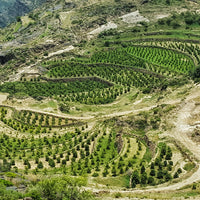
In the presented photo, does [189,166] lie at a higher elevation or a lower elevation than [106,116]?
higher

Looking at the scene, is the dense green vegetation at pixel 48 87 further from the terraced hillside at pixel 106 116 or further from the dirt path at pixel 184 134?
the dirt path at pixel 184 134

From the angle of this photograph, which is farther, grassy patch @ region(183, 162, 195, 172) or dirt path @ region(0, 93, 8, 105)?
dirt path @ region(0, 93, 8, 105)

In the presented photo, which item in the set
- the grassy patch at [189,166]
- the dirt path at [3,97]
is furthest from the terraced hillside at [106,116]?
the dirt path at [3,97]

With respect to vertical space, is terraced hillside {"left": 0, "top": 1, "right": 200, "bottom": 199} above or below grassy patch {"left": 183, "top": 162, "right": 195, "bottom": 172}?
below

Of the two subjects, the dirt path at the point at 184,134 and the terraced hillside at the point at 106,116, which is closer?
the dirt path at the point at 184,134

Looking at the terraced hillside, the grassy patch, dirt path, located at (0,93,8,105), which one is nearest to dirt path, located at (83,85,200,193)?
the terraced hillside

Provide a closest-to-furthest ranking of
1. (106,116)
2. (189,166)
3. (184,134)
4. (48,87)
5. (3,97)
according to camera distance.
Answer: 1. (189,166)
2. (184,134)
3. (106,116)
4. (3,97)
5. (48,87)

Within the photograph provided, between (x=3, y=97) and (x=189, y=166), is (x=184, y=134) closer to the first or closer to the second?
(x=189, y=166)

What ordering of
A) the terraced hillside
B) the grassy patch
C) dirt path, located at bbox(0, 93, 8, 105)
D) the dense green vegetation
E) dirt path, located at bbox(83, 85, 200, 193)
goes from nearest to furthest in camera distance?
dirt path, located at bbox(83, 85, 200, 193)
the terraced hillside
the grassy patch
dirt path, located at bbox(0, 93, 8, 105)
the dense green vegetation

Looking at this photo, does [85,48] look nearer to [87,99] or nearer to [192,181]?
[87,99]

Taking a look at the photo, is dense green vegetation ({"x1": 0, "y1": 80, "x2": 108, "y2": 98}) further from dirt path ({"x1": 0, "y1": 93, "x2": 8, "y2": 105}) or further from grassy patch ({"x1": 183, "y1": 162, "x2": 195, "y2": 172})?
grassy patch ({"x1": 183, "y1": 162, "x2": 195, "y2": 172})

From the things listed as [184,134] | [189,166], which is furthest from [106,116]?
[189,166]
